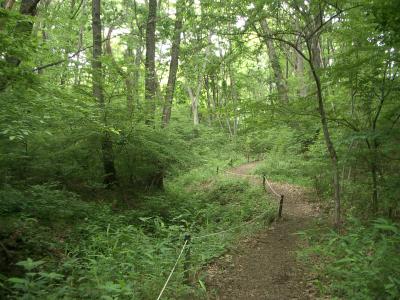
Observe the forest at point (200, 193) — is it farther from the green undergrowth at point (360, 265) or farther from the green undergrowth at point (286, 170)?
the green undergrowth at point (286, 170)

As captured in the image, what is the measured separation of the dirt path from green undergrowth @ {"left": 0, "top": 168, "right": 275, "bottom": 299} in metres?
0.34

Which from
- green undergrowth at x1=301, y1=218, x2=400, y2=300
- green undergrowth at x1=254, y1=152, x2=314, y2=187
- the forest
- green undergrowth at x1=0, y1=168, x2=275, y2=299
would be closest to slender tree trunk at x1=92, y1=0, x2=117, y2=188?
the forest

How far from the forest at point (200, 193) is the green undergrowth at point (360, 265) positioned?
29mm

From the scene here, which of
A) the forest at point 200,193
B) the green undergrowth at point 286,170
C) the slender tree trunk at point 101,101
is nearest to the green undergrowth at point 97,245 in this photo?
the forest at point 200,193

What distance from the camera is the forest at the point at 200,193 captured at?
5.23m

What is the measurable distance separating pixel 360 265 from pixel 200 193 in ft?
29.5

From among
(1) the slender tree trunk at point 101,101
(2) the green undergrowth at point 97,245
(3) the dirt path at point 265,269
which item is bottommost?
(3) the dirt path at point 265,269

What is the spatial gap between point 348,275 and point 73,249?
5.00 m

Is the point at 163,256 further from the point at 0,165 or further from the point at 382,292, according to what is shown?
the point at 0,165

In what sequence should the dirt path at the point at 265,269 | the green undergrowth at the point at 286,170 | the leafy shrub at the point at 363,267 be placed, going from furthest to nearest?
1. the green undergrowth at the point at 286,170
2. the dirt path at the point at 265,269
3. the leafy shrub at the point at 363,267

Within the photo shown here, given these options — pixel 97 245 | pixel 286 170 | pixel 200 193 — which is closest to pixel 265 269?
pixel 97 245

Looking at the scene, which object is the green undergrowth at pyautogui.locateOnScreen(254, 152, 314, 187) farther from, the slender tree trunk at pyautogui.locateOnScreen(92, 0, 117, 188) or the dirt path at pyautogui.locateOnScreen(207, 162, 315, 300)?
the slender tree trunk at pyautogui.locateOnScreen(92, 0, 117, 188)

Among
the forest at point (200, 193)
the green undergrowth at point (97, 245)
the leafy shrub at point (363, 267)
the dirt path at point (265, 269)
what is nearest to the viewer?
the leafy shrub at point (363, 267)

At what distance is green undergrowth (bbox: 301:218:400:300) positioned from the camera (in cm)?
443
